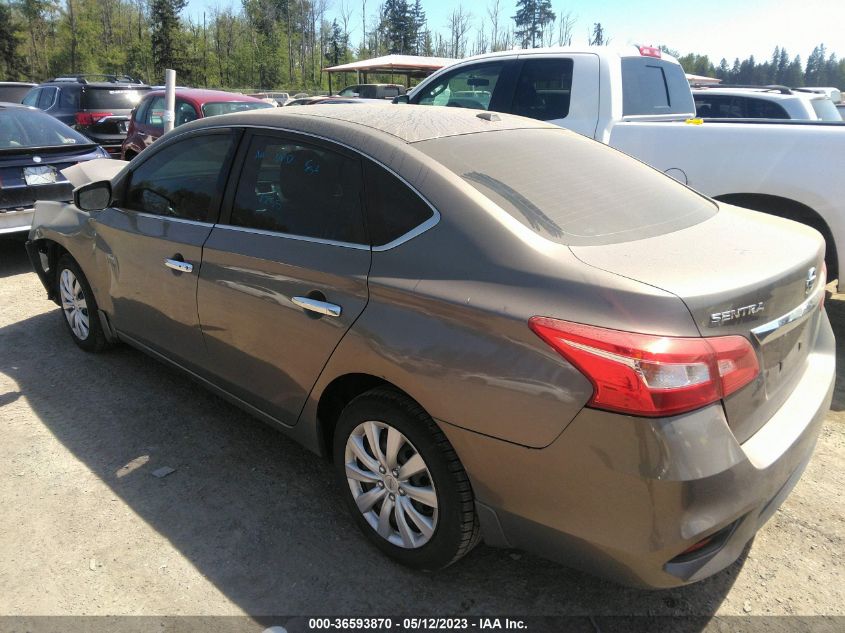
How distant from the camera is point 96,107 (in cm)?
1170

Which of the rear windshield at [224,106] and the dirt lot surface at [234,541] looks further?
the rear windshield at [224,106]

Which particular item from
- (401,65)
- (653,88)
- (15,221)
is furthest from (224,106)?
(401,65)

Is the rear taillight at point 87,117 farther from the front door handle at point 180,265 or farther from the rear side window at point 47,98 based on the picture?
the front door handle at point 180,265

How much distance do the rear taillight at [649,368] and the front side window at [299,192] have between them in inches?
40.4

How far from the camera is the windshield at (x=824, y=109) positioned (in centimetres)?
828

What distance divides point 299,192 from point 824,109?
8.29 meters

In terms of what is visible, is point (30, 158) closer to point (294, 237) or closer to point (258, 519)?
point (294, 237)

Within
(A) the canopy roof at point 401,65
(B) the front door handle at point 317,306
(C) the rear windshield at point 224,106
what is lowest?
(B) the front door handle at point 317,306

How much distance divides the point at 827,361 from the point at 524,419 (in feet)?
4.69

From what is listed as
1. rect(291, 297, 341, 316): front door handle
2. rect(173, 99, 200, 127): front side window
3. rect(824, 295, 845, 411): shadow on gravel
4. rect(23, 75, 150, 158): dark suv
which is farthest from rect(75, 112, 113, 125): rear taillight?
rect(824, 295, 845, 411): shadow on gravel

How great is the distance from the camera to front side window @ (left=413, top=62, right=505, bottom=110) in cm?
617

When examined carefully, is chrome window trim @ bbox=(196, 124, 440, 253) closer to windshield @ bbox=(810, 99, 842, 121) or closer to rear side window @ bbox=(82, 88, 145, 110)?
windshield @ bbox=(810, 99, 842, 121)

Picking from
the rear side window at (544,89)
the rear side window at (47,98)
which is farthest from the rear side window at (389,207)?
the rear side window at (47,98)

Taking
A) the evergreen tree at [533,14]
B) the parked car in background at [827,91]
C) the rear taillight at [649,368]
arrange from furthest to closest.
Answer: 1. the evergreen tree at [533,14]
2. the parked car in background at [827,91]
3. the rear taillight at [649,368]
